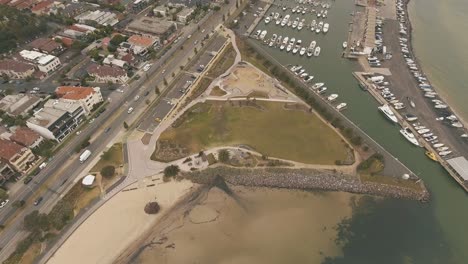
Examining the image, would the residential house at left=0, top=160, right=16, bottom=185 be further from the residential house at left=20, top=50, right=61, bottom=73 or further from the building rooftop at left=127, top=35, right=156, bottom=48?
the building rooftop at left=127, top=35, right=156, bottom=48

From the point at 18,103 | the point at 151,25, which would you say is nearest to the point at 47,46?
the point at 18,103

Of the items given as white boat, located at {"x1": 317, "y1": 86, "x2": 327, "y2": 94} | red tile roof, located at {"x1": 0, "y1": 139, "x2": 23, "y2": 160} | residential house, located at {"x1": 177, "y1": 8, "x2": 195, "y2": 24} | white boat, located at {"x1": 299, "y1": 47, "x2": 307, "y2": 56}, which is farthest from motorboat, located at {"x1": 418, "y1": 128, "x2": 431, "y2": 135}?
red tile roof, located at {"x1": 0, "y1": 139, "x2": 23, "y2": 160}

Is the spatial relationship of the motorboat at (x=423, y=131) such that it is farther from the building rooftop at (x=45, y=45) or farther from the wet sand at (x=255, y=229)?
the building rooftop at (x=45, y=45)

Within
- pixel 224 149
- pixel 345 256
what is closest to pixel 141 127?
pixel 224 149

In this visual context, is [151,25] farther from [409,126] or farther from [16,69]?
[409,126]

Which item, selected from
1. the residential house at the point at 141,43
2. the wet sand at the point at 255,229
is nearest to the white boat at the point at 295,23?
the residential house at the point at 141,43
